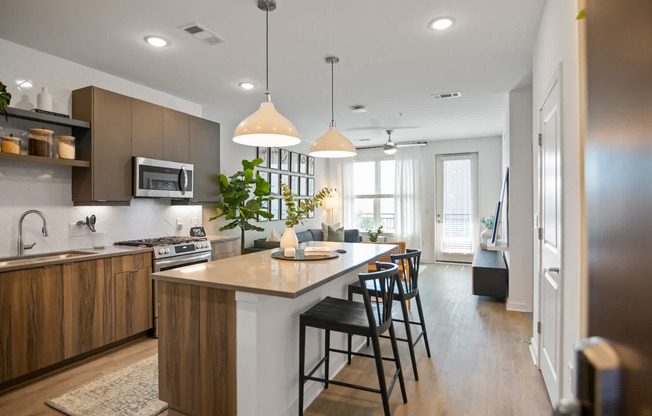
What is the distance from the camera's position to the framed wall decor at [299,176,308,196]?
7.25 m

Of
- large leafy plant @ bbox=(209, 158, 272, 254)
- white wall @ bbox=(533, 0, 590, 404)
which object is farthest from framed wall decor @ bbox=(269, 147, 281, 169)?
white wall @ bbox=(533, 0, 590, 404)

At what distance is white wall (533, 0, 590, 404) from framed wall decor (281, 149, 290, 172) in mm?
4928

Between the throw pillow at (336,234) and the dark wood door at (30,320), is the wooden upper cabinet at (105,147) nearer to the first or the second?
the dark wood door at (30,320)

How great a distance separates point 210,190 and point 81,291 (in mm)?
1969

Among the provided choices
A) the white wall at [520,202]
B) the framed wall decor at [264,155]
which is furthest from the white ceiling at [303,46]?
the framed wall decor at [264,155]

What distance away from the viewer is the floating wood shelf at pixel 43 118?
2690 mm

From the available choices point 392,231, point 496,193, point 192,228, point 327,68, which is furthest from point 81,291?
point 496,193

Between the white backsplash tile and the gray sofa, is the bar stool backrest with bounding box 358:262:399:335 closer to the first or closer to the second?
the white backsplash tile

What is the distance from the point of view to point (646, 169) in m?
0.33

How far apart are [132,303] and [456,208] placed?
20.7ft

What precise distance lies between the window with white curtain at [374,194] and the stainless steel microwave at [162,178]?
16.0ft

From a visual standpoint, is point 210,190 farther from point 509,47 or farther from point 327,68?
point 509,47

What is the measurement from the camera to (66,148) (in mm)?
3084

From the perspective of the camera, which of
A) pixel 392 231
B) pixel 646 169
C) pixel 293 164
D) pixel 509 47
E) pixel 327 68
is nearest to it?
pixel 646 169
